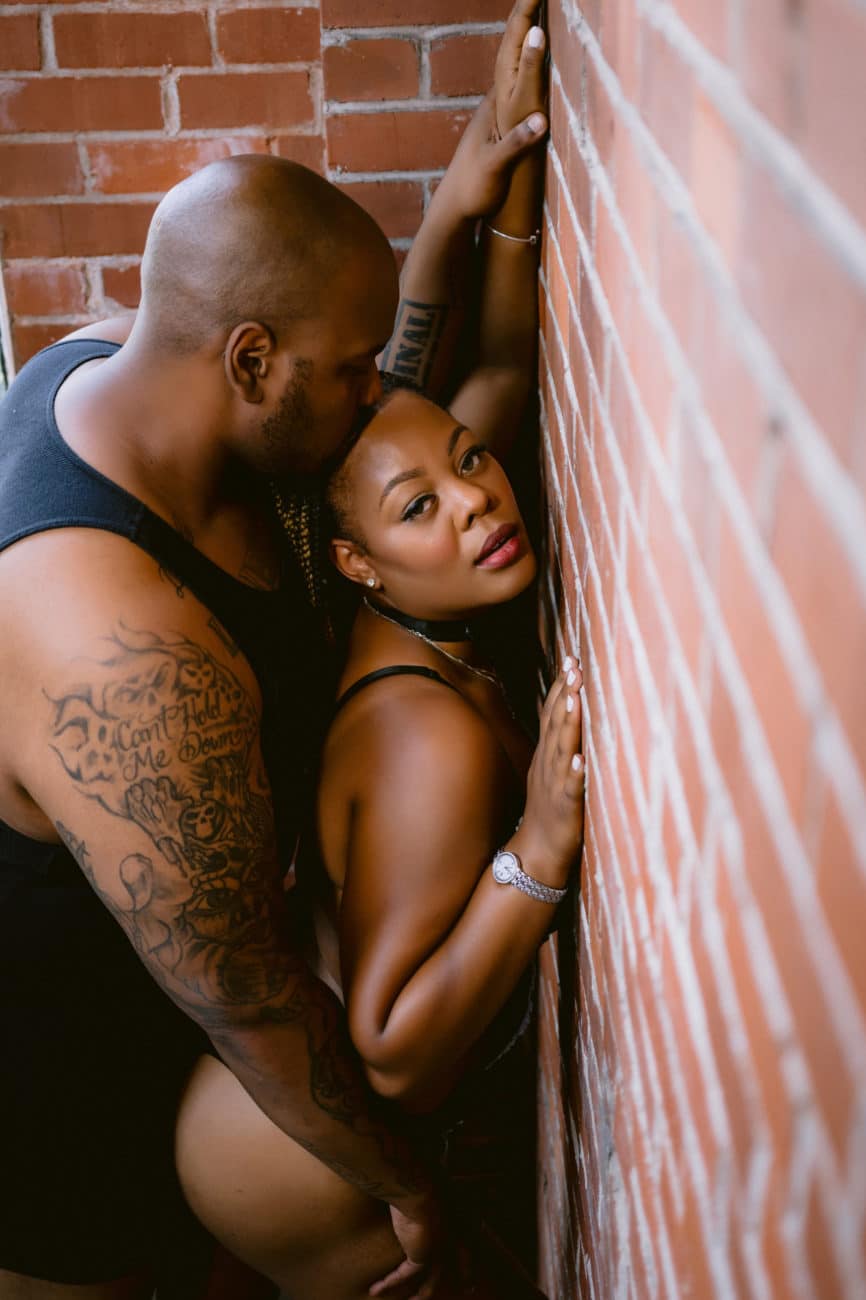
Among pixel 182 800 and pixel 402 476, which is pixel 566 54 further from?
pixel 182 800

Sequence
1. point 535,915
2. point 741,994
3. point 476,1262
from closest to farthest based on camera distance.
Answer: point 741,994 < point 535,915 < point 476,1262

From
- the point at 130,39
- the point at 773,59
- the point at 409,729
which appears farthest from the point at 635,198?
the point at 130,39

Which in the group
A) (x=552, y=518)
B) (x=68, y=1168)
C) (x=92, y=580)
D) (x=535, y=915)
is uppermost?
(x=92, y=580)

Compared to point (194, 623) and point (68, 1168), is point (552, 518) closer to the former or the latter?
point (194, 623)

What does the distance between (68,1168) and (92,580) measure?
994 mm

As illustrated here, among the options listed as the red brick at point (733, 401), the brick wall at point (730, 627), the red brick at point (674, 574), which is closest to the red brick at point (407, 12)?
the brick wall at point (730, 627)

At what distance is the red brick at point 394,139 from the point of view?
227 cm

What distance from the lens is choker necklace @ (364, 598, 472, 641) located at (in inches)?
74.7

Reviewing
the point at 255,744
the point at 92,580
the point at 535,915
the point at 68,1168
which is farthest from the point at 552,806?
the point at 68,1168

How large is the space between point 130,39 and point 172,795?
6.45 ft

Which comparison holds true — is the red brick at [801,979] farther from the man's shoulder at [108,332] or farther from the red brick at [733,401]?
the man's shoulder at [108,332]

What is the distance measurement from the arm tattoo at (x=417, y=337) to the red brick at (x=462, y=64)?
410 millimetres

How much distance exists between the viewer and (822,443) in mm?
514

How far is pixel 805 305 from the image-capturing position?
20.6 inches
